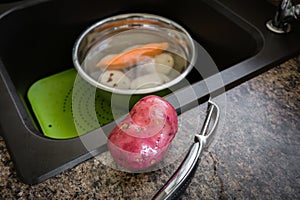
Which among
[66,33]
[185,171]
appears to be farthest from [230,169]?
[66,33]

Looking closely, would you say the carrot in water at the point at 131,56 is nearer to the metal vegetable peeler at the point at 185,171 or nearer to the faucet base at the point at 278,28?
the faucet base at the point at 278,28

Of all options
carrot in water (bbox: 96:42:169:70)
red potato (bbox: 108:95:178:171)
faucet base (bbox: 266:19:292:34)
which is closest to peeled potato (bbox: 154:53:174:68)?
carrot in water (bbox: 96:42:169:70)

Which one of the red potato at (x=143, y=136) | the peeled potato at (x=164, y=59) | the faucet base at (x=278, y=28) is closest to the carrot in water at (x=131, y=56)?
the peeled potato at (x=164, y=59)

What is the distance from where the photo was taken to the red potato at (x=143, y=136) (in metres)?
0.53

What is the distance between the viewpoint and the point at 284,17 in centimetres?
78

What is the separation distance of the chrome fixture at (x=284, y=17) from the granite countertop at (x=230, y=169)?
195 millimetres

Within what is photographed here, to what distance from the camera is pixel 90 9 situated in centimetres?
93

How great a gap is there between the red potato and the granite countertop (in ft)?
0.09

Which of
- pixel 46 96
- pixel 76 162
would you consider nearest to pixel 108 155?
pixel 76 162

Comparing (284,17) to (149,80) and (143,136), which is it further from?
(143,136)

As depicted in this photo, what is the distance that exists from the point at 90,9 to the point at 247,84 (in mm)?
449

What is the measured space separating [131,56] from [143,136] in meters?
0.43

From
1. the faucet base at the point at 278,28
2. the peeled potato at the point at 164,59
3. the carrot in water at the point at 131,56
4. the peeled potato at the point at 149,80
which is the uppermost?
the faucet base at the point at 278,28

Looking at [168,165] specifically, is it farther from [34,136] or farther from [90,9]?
[90,9]
